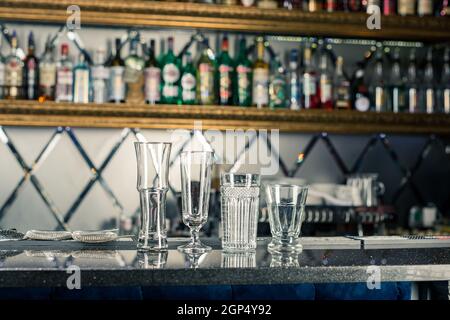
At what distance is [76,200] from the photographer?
2908 millimetres

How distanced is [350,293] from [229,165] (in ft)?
5.72

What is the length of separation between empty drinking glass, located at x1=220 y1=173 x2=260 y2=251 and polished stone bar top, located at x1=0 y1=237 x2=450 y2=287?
0.04m

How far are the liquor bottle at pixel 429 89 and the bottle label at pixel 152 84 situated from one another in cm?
119

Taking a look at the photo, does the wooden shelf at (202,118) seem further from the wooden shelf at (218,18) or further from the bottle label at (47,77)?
the wooden shelf at (218,18)

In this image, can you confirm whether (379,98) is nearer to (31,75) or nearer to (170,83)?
(170,83)

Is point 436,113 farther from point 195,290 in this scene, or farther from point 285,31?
point 195,290

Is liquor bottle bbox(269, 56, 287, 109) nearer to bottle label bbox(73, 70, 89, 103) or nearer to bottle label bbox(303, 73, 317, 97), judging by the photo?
bottle label bbox(303, 73, 317, 97)

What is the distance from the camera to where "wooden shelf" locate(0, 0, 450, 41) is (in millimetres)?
2615

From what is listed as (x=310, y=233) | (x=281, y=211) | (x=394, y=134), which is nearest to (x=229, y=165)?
(x=310, y=233)

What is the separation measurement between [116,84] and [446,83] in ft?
4.83

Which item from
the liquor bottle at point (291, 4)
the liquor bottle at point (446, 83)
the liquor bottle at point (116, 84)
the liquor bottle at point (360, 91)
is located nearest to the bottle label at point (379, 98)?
the liquor bottle at point (360, 91)

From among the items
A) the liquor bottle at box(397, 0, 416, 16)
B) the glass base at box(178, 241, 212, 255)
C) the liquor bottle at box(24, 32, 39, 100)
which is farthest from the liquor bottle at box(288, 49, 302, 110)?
the glass base at box(178, 241, 212, 255)

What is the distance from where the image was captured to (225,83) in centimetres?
285

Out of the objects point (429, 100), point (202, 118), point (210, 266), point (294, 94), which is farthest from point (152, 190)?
point (429, 100)
